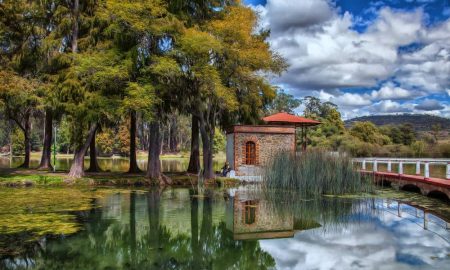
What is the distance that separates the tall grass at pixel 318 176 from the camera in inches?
595

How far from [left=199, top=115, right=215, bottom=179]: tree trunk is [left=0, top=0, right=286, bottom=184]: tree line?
0.19 ft

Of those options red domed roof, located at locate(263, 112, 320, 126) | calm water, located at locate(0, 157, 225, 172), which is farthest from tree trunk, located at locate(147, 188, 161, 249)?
calm water, located at locate(0, 157, 225, 172)

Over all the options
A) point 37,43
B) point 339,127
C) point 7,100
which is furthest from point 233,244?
point 339,127

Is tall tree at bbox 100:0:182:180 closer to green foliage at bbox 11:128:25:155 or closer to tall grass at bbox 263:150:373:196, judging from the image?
tall grass at bbox 263:150:373:196

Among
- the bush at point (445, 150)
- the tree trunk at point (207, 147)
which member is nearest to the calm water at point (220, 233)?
the tree trunk at point (207, 147)

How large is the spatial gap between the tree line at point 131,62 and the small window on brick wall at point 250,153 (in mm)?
1872

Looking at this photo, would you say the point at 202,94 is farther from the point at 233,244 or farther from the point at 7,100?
the point at 233,244

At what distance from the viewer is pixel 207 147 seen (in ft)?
68.8

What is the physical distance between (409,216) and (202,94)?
445 inches

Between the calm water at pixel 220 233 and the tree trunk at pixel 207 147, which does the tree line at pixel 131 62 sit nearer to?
the tree trunk at pixel 207 147

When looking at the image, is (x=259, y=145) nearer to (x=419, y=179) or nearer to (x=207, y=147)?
(x=207, y=147)

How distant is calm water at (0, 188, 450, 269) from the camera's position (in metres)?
7.21

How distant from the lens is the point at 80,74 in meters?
18.8

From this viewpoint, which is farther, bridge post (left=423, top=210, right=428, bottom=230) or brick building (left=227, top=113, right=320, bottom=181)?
brick building (left=227, top=113, right=320, bottom=181)
